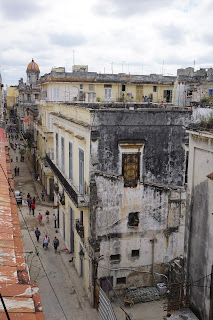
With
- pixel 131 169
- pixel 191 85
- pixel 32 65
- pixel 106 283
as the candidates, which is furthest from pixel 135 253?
pixel 32 65

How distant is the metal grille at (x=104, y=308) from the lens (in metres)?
13.3

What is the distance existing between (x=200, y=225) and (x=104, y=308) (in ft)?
24.7

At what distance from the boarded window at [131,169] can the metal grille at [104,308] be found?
474cm

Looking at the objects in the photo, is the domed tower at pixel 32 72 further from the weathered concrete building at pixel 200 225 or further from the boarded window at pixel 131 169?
the weathered concrete building at pixel 200 225

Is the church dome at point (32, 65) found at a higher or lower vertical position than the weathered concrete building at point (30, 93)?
higher

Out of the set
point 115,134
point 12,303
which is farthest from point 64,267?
point 12,303

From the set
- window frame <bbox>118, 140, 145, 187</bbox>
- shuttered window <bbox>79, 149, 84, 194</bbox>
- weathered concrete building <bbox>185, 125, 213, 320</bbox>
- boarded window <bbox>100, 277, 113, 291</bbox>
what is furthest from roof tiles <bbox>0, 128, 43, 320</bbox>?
boarded window <bbox>100, 277, 113, 291</bbox>

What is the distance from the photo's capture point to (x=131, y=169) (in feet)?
50.4

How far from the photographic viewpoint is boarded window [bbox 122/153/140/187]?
15.3 metres

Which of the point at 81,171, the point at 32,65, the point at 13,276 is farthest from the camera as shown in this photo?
the point at 32,65

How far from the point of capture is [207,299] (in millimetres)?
7961

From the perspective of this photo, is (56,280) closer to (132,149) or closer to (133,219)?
(133,219)

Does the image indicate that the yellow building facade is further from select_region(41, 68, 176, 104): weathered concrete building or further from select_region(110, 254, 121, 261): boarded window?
select_region(41, 68, 176, 104): weathered concrete building

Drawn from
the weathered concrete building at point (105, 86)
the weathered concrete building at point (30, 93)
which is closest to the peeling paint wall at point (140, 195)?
the weathered concrete building at point (105, 86)
